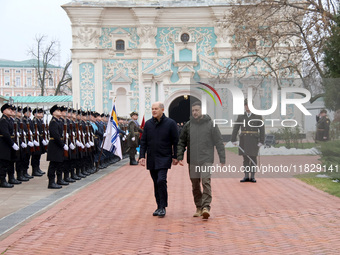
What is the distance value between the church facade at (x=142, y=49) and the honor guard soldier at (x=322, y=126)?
25.1 metres

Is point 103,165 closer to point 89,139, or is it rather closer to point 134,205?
point 89,139

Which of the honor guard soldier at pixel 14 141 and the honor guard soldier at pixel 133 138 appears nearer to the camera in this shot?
the honor guard soldier at pixel 14 141

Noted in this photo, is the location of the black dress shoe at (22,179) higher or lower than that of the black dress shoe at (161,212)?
lower

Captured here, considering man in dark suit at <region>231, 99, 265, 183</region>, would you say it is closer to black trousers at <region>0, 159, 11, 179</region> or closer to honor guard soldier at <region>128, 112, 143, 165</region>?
black trousers at <region>0, 159, 11, 179</region>

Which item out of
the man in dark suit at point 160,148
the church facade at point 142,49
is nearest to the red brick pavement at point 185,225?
the man in dark suit at point 160,148

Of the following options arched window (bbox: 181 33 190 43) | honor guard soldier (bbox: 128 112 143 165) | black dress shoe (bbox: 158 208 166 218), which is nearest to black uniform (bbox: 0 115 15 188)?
black dress shoe (bbox: 158 208 166 218)

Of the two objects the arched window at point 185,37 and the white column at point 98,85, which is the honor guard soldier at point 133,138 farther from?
the arched window at point 185,37

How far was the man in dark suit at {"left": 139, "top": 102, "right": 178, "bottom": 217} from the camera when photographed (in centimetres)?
1028

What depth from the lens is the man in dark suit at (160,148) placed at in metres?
10.3

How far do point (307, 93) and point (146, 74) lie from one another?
26.4m

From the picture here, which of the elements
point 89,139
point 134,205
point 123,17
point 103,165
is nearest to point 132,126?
point 103,165

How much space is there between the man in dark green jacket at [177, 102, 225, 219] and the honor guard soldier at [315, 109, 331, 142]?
19.0 feet

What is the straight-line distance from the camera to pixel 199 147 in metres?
10.2

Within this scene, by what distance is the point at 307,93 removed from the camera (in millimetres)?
15039
